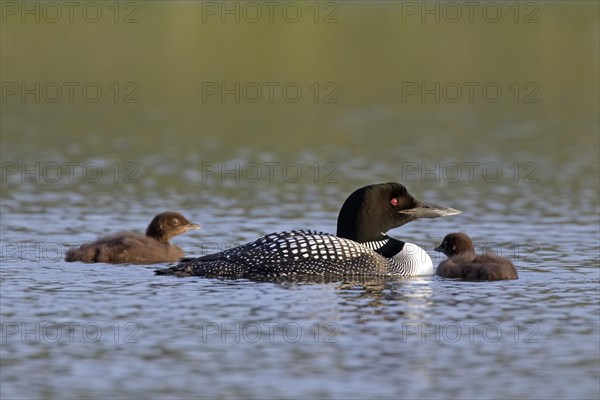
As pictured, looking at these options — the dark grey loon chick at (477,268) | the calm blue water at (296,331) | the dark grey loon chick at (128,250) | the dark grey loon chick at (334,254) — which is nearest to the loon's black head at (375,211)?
the dark grey loon chick at (334,254)

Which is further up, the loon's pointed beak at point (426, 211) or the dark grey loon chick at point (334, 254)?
the loon's pointed beak at point (426, 211)

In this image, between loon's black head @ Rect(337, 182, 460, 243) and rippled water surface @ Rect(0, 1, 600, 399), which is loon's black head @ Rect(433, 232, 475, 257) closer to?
loon's black head @ Rect(337, 182, 460, 243)

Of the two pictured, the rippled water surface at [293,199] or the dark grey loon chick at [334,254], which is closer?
the rippled water surface at [293,199]

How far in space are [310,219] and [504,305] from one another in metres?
4.24

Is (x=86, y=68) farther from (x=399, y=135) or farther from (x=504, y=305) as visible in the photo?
(x=504, y=305)

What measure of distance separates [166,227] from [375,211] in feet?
6.49

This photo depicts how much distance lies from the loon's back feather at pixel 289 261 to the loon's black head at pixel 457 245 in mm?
830

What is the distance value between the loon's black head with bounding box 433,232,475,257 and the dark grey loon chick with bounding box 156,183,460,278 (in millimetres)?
450

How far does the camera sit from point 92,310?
317 inches

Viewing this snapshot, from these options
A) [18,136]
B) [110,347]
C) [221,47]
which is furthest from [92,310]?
[221,47]

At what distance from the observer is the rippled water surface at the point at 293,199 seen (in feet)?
22.0

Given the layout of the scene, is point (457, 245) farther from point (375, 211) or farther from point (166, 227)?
point (166, 227)

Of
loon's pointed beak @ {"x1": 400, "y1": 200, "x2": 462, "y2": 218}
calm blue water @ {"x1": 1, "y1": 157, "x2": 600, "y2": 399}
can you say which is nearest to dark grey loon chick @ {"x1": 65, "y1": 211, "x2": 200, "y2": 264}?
calm blue water @ {"x1": 1, "y1": 157, "x2": 600, "y2": 399}

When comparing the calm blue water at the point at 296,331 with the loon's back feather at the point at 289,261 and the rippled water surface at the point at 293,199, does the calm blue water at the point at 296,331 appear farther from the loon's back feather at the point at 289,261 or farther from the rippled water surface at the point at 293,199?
the loon's back feather at the point at 289,261
